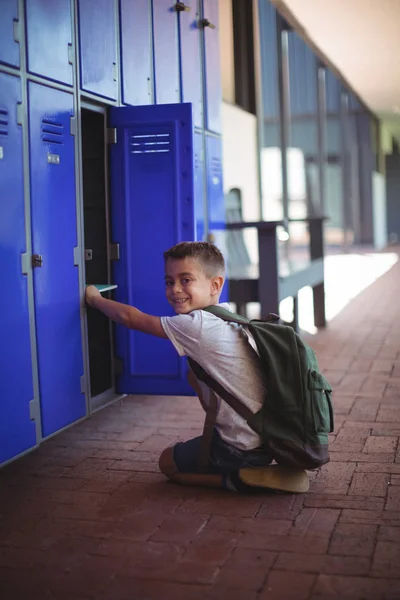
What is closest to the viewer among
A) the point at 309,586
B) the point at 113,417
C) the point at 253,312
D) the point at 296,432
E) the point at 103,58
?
the point at 309,586

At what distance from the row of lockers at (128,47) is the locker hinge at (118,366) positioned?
1.30m

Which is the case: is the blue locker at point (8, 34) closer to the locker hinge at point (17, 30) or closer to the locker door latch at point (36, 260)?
the locker hinge at point (17, 30)

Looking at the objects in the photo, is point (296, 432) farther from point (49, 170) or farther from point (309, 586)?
point (49, 170)

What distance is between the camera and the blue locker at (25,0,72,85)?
307 cm

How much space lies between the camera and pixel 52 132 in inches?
128

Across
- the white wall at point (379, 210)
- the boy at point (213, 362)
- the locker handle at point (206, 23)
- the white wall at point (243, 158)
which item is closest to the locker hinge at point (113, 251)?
the boy at point (213, 362)

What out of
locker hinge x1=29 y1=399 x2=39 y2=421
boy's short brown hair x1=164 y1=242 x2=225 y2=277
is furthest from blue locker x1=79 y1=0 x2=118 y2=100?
locker hinge x1=29 y1=399 x2=39 y2=421

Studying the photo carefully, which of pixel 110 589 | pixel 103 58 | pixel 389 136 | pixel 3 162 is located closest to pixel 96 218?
pixel 103 58

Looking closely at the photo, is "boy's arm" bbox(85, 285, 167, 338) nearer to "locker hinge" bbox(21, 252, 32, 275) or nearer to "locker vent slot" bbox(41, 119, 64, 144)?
"locker hinge" bbox(21, 252, 32, 275)

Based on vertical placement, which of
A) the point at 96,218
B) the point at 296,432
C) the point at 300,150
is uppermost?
the point at 300,150

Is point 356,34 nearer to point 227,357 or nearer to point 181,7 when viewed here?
point 181,7

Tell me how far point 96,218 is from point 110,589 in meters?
2.32

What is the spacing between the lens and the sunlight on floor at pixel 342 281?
307 inches

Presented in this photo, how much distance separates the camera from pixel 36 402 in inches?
124
